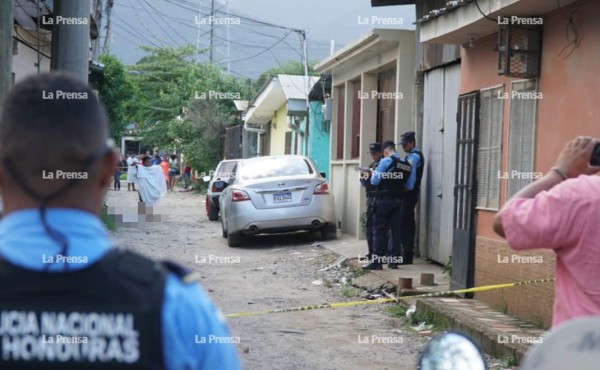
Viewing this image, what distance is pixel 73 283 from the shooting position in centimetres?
177

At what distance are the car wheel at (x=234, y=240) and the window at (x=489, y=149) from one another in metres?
7.15

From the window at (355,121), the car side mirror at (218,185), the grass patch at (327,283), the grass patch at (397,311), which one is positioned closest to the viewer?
the grass patch at (397,311)

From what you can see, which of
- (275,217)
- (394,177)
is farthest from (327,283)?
(275,217)

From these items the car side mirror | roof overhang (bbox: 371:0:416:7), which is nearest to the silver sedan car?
roof overhang (bbox: 371:0:416:7)

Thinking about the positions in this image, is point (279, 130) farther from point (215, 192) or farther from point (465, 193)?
point (465, 193)

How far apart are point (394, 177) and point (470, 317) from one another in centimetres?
403

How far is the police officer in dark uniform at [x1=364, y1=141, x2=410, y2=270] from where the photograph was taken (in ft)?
39.7

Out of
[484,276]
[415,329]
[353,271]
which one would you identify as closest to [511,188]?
[484,276]

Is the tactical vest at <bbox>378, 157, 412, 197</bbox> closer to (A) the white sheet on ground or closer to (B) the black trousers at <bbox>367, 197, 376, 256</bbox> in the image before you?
(B) the black trousers at <bbox>367, 197, 376, 256</bbox>

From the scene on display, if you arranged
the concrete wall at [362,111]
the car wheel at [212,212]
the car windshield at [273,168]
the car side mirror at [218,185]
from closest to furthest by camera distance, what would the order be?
the concrete wall at [362,111] < the car windshield at [273,168] < the car side mirror at [218,185] < the car wheel at [212,212]

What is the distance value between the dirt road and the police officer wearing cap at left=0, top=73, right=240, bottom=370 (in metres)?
5.58

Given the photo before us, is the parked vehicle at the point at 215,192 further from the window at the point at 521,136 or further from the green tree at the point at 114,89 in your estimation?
the window at the point at 521,136

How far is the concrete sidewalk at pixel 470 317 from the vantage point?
7.24 metres

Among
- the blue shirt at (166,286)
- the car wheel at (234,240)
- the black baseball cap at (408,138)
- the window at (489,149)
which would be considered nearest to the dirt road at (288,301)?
the car wheel at (234,240)
